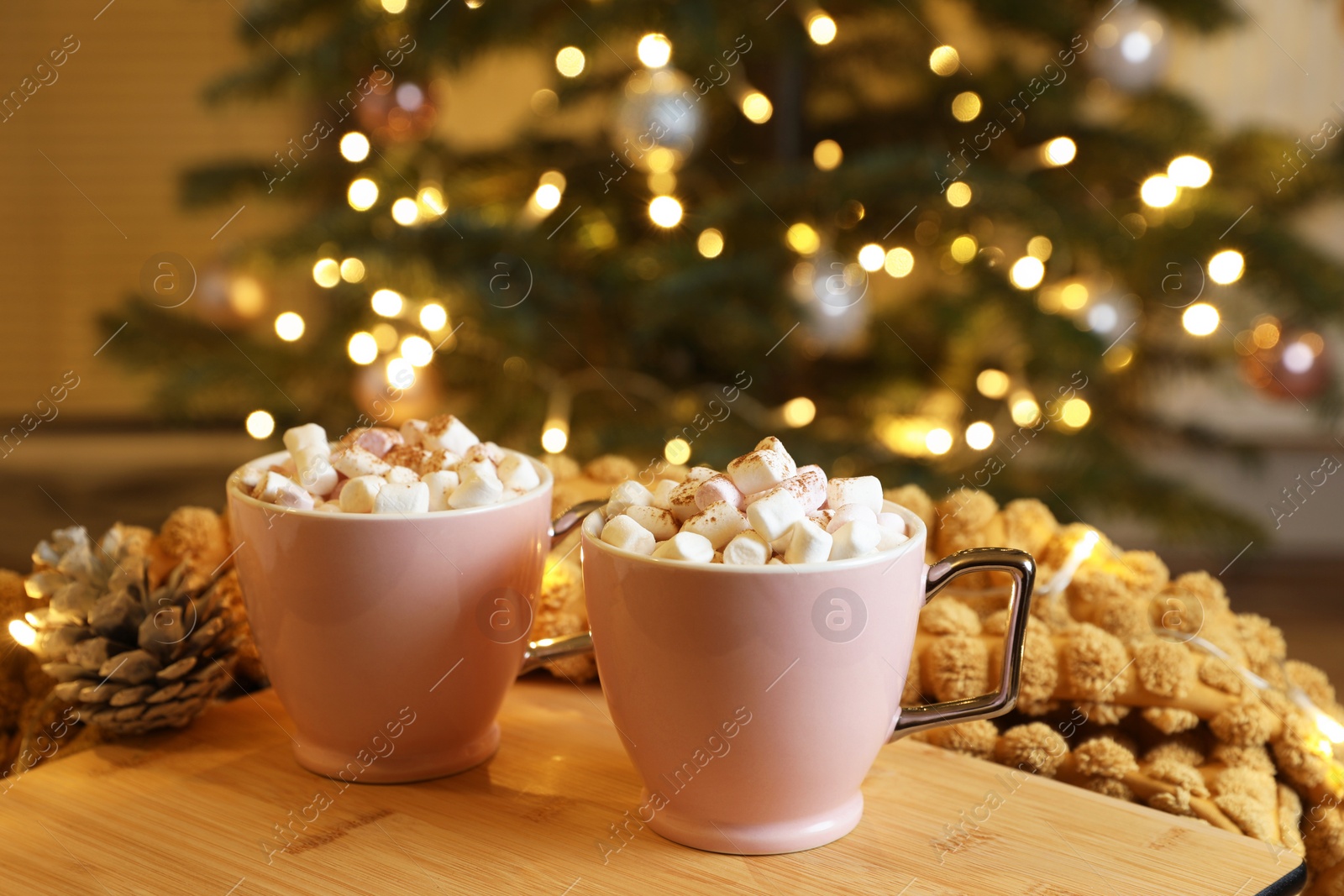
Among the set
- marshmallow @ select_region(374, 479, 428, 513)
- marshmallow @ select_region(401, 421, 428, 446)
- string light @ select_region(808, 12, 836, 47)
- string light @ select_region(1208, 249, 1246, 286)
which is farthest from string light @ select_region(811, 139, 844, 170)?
marshmallow @ select_region(374, 479, 428, 513)

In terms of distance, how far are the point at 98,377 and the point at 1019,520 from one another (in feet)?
12.4

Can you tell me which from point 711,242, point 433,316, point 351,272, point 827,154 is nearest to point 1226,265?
point 827,154

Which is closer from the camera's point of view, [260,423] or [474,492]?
[474,492]

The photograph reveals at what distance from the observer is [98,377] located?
3.91 meters

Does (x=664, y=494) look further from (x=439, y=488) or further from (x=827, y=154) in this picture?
(x=827, y=154)

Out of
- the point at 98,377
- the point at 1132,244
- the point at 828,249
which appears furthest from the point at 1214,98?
the point at 98,377

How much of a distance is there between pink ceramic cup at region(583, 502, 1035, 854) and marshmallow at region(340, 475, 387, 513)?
118 mm

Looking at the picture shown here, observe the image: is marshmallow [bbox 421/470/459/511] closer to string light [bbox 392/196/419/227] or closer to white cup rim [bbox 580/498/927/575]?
white cup rim [bbox 580/498/927/575]

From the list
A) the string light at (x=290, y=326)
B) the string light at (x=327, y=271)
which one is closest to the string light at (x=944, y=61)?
the string light at (x=327, y=271)

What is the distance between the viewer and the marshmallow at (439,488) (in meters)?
0.65

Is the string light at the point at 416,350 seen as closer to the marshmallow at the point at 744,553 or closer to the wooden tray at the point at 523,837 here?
the wooden tray at the point at 523,837

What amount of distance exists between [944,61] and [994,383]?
23.2 inches

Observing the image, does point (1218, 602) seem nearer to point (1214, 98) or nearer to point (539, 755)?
point (539, 755)

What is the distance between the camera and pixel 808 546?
559 mm
